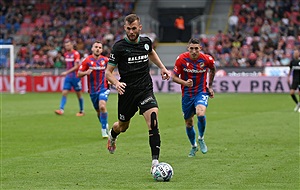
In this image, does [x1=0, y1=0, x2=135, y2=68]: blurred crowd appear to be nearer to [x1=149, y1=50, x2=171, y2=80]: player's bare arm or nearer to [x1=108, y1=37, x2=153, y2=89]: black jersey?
[x1=149, y1=50, x2=171, y2=80]: player's bare arm

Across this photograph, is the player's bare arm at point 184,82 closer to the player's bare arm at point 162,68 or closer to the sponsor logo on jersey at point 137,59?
the player's bare arm at point 162,68

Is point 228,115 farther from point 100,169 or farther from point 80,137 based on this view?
point 100,169

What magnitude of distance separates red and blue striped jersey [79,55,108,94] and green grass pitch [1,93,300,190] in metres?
1.19

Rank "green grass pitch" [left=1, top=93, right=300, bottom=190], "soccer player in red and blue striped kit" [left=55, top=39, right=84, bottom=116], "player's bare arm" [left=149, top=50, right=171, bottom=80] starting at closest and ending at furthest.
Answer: "green grass pitch" [left=1, top=93, right=300, bottom=190] → "player's bare arm" [left=149, top=50, right=171, bottom=80] → "soccer player in red and blue striped kit" [left=55, top=39, right=84, bottom=116]

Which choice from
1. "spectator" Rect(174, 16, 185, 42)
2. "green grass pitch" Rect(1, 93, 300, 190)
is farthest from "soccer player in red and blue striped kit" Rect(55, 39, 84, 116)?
"spectator" Rect(174, 16, 185, 42)

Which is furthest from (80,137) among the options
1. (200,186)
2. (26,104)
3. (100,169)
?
(26,104)

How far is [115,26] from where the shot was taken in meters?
49.2

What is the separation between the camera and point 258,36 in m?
45.3

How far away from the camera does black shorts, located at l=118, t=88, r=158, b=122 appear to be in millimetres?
10734

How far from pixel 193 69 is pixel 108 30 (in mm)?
36174

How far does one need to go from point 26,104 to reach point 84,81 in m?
9.77

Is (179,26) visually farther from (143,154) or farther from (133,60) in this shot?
(133,60)

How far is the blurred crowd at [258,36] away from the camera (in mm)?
41531

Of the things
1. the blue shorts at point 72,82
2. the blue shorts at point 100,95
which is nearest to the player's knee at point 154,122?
the blue shorts at point 100,95
